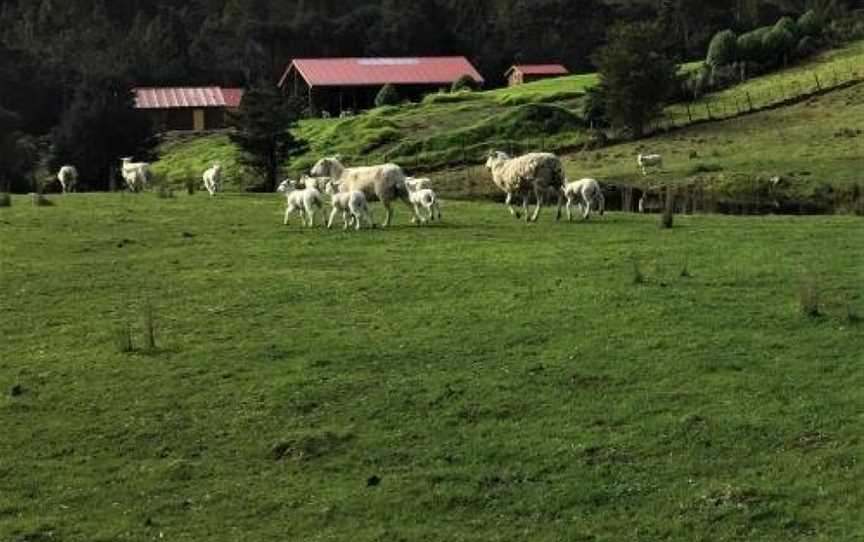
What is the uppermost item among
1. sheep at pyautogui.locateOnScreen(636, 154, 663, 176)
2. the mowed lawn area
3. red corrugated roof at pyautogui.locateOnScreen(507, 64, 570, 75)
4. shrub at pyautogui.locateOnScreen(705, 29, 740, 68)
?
red corrugated roof at pyautogui.locateOnScreen(507, 64, 570, 75)

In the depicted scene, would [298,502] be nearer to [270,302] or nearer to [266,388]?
[266,388]

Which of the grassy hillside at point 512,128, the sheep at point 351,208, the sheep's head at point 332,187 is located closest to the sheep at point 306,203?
the sheep at point 351,208

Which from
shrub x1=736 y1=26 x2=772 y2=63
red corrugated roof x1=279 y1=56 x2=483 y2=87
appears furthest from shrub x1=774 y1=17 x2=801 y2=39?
red corrugated roof x1=279 y1=56 x2=483 y2=87

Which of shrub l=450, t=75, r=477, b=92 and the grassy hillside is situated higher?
shrub l=450, t=75, r=477, b=92

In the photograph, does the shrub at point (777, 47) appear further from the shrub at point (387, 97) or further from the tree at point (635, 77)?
the shrub at point (387, 97)

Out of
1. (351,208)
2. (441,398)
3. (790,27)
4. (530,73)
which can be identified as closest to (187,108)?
(530,73)

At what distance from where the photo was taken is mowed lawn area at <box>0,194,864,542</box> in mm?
10188

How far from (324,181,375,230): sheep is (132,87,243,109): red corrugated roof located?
76986mm

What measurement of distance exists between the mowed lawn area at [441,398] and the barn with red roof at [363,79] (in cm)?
7962

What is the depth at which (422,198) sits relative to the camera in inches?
1038

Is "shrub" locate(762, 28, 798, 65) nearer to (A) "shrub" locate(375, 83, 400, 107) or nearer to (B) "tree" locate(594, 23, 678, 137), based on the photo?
(B) "tree" locate(594, 23, 678, 137)

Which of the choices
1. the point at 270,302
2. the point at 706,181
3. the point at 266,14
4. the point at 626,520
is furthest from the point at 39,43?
the point at 626,520

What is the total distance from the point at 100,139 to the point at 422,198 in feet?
102

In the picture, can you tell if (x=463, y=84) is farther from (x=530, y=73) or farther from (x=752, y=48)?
(x=752, y=48)
